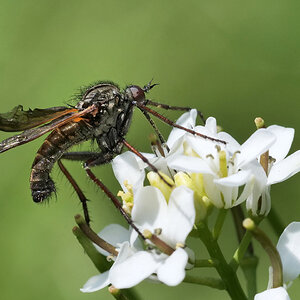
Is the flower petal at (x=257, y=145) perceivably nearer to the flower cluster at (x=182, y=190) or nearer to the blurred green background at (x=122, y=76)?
the flower cluster at (x=182, y=190)

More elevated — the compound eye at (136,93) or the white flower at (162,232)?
the compound eye at (136,93)

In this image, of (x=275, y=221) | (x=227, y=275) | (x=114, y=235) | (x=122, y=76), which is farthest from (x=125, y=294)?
(x=122, y=76)

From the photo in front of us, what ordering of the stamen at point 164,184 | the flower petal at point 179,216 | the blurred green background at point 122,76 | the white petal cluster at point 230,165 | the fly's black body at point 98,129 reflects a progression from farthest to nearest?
the blurred green background at point 122,76
the fly's black body at point 98,129
the stamen at point 164,184
the white petal cluster at point 230,165
the flower petal at point 179,216

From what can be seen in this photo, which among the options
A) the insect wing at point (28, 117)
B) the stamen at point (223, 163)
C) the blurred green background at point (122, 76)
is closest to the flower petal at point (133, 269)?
the stamen at point (223, 163)

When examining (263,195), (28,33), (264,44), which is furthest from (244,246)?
(28,33)

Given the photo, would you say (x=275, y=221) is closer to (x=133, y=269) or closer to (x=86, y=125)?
(x=133, y=269)

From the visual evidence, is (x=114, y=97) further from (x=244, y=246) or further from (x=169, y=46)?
(x=169, y=46)
